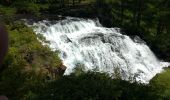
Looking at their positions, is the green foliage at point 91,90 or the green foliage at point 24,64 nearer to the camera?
the green foliage at point 91,90

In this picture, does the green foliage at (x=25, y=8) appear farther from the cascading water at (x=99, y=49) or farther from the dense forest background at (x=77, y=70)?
the cascading water at (x=99, y=49)

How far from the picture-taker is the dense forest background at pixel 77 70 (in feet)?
26.8

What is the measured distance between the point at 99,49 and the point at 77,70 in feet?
46.8

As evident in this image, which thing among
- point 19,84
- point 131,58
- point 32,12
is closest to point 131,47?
point 131,58

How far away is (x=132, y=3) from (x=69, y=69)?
59.5 ft

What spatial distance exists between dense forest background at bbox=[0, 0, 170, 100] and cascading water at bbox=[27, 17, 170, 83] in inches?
78.1

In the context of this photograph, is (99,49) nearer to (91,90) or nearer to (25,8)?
(25,8)

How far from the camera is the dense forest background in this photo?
8.18 m

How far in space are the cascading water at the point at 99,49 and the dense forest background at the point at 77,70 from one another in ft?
6.51

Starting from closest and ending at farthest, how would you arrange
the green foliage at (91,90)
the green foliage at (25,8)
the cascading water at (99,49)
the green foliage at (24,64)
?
the green foliage at (91,90) → the green foliage at (24,64) → the cascading water at (99,49) → the green foliage at (25,8)

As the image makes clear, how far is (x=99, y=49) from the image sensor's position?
25.8 metres

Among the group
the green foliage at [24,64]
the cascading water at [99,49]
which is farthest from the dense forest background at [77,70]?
the cascading water at [99,49]

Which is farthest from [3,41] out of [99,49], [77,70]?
[99,49]

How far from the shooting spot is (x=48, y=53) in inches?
669
